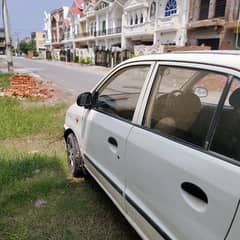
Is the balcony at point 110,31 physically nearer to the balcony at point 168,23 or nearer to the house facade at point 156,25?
the house facade at point 156,25

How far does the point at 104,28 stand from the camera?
140 ft

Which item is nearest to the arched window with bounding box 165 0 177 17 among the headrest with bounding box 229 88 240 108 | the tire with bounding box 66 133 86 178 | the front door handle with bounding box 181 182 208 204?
the tire with bounding box 66 133 86 178

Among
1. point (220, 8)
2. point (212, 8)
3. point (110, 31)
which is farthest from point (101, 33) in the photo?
point (220, 8)

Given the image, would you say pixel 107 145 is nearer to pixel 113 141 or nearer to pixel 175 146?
pixel 113 141

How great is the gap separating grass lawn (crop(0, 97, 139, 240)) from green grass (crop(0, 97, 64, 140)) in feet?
2.16

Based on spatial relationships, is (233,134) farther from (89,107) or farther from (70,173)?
(70,173)

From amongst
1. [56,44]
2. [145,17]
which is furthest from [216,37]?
[56,44]

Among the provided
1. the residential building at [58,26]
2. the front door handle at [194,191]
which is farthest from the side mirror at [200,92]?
the residential building at [58,26]

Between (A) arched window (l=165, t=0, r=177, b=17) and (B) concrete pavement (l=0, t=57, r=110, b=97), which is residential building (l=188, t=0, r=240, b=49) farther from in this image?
(B) concrete pavement (l=0, t=57, r=110, b=97)

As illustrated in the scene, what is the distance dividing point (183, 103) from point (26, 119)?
223 inches

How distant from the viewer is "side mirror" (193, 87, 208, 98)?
2305 mm

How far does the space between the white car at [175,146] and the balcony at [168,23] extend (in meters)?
23.4

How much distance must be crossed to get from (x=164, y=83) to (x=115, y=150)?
2.36 ft

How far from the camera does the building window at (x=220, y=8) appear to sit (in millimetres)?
20811
